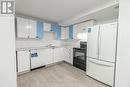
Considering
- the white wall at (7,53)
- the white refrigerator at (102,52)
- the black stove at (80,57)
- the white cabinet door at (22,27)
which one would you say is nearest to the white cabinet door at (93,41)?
the white refrigerator at (102,52)

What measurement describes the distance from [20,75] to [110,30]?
3.27 metres

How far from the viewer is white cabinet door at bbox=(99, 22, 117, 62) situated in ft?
6.78

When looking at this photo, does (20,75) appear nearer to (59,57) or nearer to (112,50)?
(59,57)

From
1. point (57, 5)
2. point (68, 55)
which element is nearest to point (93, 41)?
point (57, 5)

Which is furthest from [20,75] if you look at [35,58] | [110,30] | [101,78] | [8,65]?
[110,30]

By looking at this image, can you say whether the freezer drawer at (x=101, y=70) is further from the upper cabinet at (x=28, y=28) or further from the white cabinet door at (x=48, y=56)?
the upper cabinet at (x=28, y=28)

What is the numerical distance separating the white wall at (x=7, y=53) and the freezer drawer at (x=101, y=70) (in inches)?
87.7

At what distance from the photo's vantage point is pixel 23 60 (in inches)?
111

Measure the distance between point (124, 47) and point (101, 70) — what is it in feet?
3.40

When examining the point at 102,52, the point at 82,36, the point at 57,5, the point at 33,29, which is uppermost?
the point at 57,5

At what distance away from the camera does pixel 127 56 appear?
1.57m

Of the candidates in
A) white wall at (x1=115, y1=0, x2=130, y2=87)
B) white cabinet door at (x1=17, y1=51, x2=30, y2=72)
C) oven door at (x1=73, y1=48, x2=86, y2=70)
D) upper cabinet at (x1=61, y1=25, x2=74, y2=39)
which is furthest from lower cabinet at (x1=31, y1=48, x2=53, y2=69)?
white wall at (x1=115, y1=0, x2=130, y2=87)

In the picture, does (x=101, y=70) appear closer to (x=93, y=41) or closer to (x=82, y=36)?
(x=93, y=41)

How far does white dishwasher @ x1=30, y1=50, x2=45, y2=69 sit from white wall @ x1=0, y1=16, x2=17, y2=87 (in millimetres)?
2223
